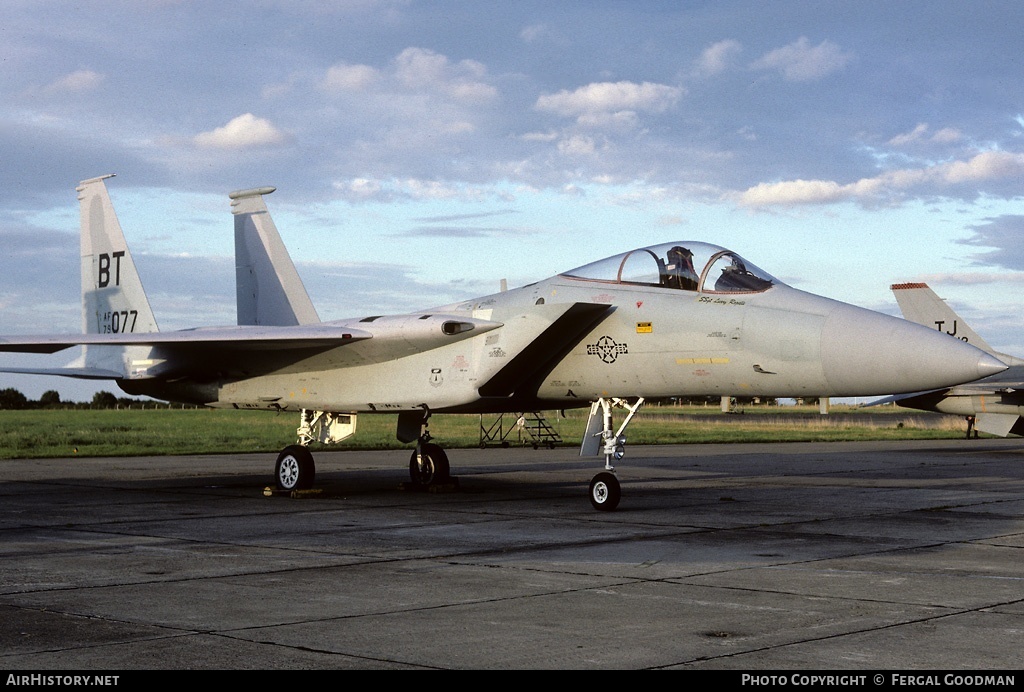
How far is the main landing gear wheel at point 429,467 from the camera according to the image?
14.8 m

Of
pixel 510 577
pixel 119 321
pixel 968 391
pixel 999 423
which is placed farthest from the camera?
pixel 968 391

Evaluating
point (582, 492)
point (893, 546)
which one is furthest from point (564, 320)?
point (893, 546)

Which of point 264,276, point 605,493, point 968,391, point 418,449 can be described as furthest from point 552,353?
point 968,391

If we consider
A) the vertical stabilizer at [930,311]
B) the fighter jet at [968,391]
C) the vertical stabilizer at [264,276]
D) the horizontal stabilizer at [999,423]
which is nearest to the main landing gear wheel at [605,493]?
the vertical stabilizer at [264,276]

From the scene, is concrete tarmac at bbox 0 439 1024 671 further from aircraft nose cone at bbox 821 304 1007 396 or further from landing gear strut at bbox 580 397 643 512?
aircraft nose cone at bbox 821 304 1007 396

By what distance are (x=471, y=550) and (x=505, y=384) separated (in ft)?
13.2

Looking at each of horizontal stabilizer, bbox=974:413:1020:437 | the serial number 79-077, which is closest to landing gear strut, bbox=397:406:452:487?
the serial number 79-077

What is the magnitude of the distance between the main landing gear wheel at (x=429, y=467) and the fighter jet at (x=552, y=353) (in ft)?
0.08

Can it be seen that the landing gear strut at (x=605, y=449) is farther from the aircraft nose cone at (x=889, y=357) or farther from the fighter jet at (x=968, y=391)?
the fighter jet at (x=968, y=391)

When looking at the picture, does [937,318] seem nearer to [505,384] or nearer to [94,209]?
[505,384]

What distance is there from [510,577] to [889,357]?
15.4 feet

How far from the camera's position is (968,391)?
2700 cm

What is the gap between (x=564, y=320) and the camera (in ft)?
40.1

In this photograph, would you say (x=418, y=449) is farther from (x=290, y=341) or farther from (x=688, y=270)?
(x=688, y=270)
